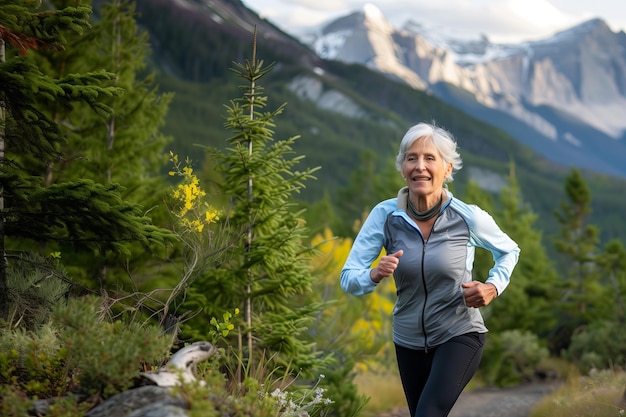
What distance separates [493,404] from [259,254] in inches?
493

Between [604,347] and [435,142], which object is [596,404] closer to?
[435,142]

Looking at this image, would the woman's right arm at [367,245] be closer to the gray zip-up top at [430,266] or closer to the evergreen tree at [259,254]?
the gray zip-up top at [430,266]

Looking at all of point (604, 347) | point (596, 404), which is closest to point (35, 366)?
point (596, 404)

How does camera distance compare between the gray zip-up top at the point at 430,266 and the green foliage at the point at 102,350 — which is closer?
the green foliage at the point at 102,350

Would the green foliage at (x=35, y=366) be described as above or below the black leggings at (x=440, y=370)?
below

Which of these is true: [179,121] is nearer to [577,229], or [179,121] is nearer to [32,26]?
[577,229]

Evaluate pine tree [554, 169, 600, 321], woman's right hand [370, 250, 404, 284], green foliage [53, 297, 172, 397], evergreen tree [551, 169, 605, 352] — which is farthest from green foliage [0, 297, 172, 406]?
pine tree [554, 169, 600, 321]

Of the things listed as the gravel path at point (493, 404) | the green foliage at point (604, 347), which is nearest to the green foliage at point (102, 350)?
the gravel path at point (493, 404)

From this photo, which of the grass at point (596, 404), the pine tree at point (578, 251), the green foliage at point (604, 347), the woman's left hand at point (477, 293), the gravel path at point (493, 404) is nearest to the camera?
the woman's left hand at point (477, 293)

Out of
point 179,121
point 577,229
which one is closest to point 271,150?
point 577,229

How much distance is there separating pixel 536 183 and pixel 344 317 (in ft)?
567

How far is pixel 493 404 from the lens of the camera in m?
18.1

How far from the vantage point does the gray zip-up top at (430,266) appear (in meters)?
4.02

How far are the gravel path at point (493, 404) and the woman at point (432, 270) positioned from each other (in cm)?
964
